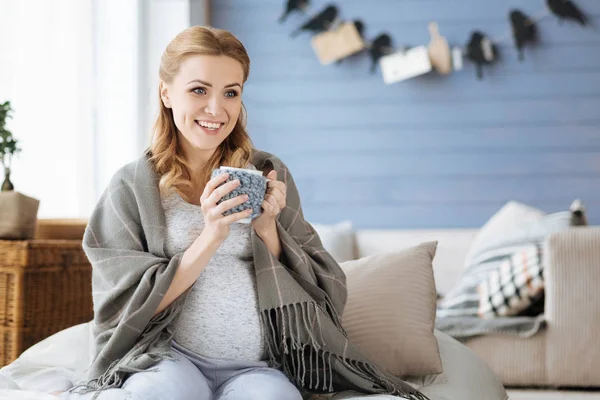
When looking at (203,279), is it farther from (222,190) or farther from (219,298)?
(222,190)

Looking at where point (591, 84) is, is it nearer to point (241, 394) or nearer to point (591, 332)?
point (591, 332)

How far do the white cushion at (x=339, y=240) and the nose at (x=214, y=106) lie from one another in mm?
1977

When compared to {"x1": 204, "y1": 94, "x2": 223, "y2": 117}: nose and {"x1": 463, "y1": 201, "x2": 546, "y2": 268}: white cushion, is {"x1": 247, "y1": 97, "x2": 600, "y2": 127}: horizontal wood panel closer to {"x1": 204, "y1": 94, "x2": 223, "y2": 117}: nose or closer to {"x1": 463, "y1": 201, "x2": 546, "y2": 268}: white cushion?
{"x1": 463, "y1": 201, "x2": 546, "y2": 268}: white cushion

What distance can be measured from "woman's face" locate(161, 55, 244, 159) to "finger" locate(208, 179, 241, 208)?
0.22 meters

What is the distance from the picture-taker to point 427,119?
417 cm

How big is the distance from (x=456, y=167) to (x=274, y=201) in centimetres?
259

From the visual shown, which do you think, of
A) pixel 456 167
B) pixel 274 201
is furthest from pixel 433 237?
pixel 274 201

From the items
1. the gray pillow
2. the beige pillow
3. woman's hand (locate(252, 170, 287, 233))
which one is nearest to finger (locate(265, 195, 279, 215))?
woman's hand (locate(252, 170, 287, 233))

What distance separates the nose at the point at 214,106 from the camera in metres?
1.75

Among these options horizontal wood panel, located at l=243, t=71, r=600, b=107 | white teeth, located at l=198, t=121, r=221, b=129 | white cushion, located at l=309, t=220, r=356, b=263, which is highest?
horizontal wood panel, located at l=243, t=71, r=600, b=107

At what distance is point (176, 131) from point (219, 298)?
386mm

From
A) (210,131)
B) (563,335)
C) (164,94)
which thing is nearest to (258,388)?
(210,131)

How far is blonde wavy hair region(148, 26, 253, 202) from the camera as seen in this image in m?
1.78

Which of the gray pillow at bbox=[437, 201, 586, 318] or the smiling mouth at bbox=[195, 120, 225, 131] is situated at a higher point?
the smiling mouth at bbox=[195, 120, 225, 131]
